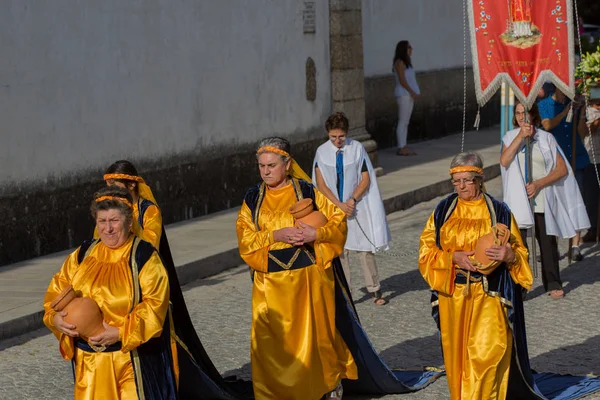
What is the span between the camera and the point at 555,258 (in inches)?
461

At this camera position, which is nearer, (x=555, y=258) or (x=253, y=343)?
(x=253, y=343)

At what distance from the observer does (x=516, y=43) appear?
11.0 metres

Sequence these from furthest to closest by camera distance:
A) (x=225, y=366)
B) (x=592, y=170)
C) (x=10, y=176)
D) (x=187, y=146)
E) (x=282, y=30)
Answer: (x=282, y=30), (x=187, y=146), (x=592, y=170), (x=10, y=176), (x=225, y=366)

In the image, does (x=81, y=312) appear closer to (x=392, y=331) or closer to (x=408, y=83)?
(x=392, y=331)

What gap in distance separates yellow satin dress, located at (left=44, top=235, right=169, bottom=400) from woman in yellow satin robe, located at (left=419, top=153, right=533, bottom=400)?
6.41 feet

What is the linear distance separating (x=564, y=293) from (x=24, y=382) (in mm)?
4916

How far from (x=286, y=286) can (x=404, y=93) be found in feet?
46.8

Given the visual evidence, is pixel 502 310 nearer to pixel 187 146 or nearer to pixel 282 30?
pixel 187 146

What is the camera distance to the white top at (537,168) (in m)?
11.7

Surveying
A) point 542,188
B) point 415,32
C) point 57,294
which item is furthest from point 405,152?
point 57,294

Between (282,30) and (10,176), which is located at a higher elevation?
(282,30)

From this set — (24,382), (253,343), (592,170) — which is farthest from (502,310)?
(592,170)

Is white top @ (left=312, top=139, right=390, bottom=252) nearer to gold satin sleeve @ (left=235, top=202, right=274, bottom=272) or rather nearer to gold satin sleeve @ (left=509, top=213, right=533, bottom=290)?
gold satin sleeve @ (left=235, top=202, right=274, bottom=272)

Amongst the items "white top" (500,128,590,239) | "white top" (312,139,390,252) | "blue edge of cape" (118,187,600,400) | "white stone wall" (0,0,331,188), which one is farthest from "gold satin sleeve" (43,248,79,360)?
"white stone wall" (0,0,331,188)
